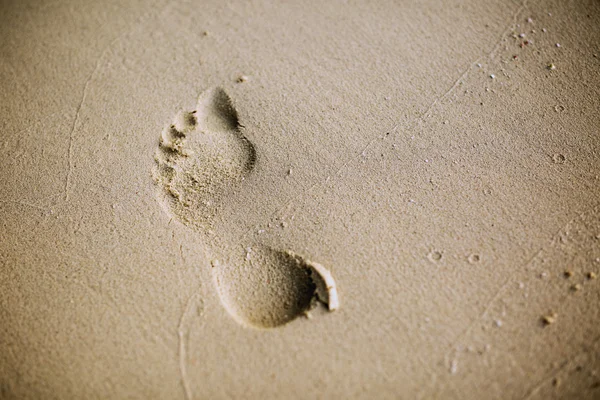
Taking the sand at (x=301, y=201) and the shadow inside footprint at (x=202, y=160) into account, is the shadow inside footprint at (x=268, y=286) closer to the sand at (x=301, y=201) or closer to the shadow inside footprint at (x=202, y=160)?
the sand at (x=301, y=201)

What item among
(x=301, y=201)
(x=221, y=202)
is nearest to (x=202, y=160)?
(x=221, y=202)

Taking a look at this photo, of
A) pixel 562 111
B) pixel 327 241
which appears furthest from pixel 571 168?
pixel 327 241

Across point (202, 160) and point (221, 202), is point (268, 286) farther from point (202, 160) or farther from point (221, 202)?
point (202, 160)

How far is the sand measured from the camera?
3.46 ft

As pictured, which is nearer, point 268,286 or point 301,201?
point 268,286

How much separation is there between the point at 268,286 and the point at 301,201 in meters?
0.26

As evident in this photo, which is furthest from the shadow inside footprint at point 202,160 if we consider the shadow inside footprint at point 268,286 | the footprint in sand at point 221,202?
the shadow inside footprint at point 268,286

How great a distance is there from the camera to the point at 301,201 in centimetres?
126

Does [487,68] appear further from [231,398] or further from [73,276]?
[73,276]

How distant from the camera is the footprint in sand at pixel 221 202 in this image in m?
1.12

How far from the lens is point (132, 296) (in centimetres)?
115

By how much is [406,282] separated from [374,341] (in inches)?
6.5

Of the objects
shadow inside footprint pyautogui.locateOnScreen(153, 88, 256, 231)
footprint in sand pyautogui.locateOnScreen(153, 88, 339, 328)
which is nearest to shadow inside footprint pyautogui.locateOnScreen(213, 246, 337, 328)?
footprint in sand pyautogui.locateOnScreen(153, 88, 339, 328)

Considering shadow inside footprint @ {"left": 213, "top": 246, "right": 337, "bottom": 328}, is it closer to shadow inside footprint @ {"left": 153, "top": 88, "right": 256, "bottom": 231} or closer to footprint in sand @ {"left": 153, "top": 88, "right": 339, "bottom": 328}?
footprint in sand @ {"left": 153, "top": 88, "right": 339, "bottom": 328}
